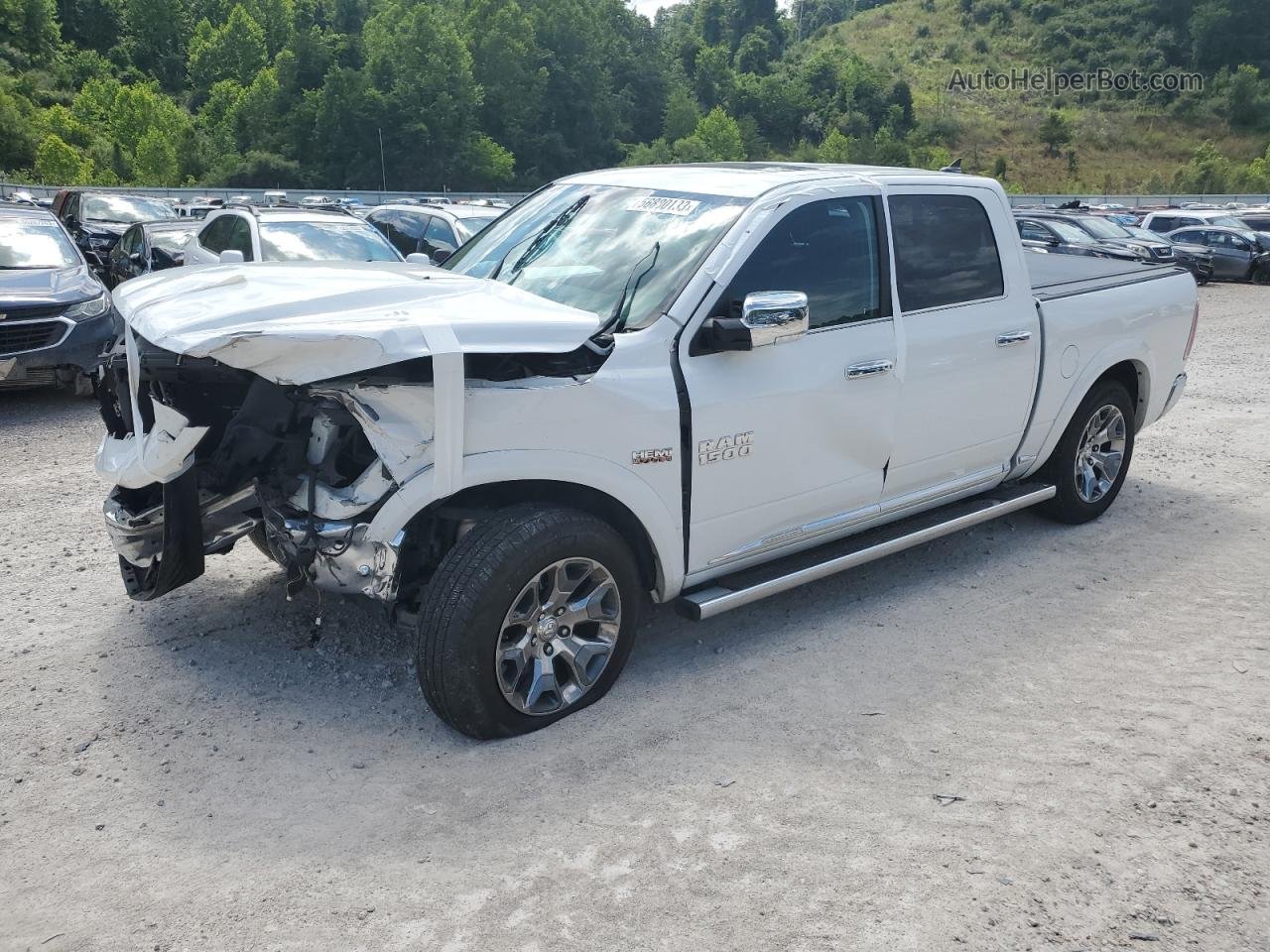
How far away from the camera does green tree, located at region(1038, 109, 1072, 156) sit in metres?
93.8

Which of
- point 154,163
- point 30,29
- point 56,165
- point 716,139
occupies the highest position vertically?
point 30,29

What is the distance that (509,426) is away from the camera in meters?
3.51

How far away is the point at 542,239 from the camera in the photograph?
184 inches

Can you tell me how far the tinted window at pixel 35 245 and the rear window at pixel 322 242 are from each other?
184cm

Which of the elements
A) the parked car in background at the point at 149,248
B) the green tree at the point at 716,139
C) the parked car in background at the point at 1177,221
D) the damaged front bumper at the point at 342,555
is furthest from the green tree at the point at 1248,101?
the damaged front bumper at the point at 342,555

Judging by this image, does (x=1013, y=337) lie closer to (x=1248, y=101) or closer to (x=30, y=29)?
(x=30, y=29)

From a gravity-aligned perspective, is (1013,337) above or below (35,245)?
below

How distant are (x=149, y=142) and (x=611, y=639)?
73.7 meters

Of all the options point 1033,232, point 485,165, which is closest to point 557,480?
point 1033,232

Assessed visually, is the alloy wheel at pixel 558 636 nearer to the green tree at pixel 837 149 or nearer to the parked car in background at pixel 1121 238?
the parked car in background at pixel 1121 238

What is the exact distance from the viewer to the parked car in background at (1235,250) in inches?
930

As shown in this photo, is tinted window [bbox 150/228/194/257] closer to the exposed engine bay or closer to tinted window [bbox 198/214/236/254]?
tinted window [bbox 198/214/236/254]

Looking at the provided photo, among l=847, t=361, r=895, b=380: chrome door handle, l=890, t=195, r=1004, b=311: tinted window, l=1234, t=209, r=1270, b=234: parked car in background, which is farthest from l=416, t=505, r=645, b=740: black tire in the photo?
l=1234, t=209, r=1270, b=234: parked car in background

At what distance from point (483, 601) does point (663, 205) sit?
1.99 metres
